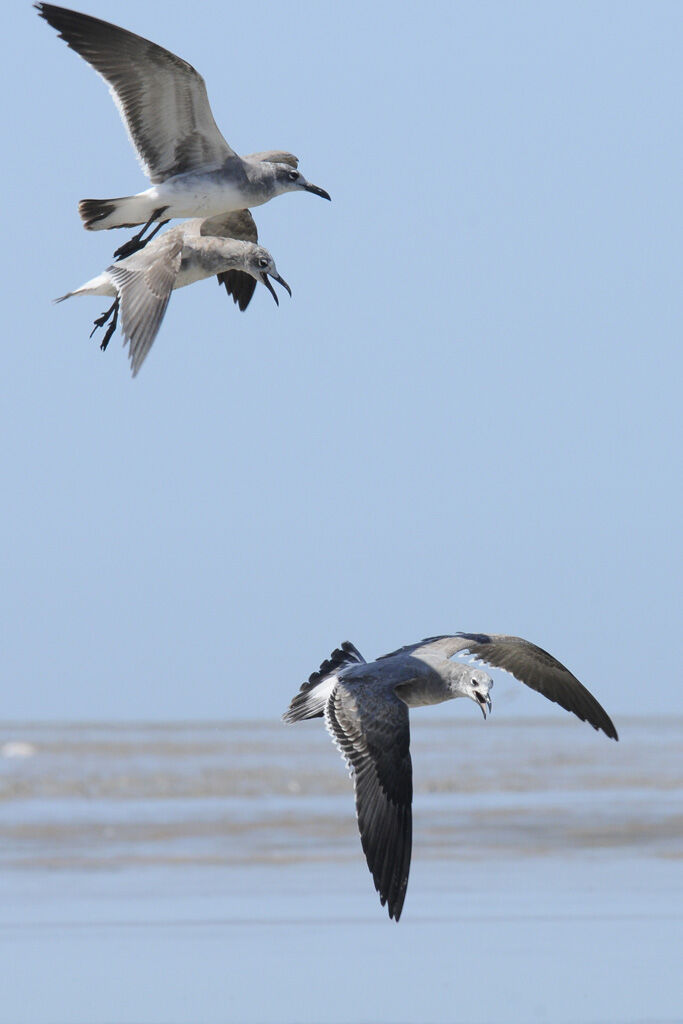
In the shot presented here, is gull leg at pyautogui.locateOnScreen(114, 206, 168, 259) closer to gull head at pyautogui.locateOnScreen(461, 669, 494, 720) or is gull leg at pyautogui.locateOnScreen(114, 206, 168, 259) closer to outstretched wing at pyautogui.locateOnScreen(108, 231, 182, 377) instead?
outstretched wing at pyautogui.locateOnScreen(108, 231, 182, 377)

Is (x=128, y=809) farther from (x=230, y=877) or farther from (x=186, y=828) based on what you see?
(x=230, y=877)

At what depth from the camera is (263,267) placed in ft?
42.3

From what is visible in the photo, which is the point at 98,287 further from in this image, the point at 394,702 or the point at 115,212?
the point at 394,702

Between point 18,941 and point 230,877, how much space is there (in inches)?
144

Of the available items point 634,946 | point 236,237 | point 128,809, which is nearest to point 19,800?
point 128,809

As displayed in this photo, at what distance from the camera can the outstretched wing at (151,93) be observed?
11938mm

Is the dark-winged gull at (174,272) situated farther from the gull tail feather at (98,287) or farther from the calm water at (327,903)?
the calm water at (327,903)

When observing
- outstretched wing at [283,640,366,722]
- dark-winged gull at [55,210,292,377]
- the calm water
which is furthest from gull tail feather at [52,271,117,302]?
the calm water

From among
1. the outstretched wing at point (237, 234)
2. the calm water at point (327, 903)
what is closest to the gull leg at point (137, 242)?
the outstretched wing at point (237, 234)

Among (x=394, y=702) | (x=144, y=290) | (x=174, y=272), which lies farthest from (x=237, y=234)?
(x=394, y=702)

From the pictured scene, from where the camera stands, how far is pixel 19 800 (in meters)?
28.1

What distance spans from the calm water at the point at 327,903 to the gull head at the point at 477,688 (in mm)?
2945

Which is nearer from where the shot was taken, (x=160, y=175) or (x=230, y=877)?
(x=160, y=175)

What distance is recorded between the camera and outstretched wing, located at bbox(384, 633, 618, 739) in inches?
493
